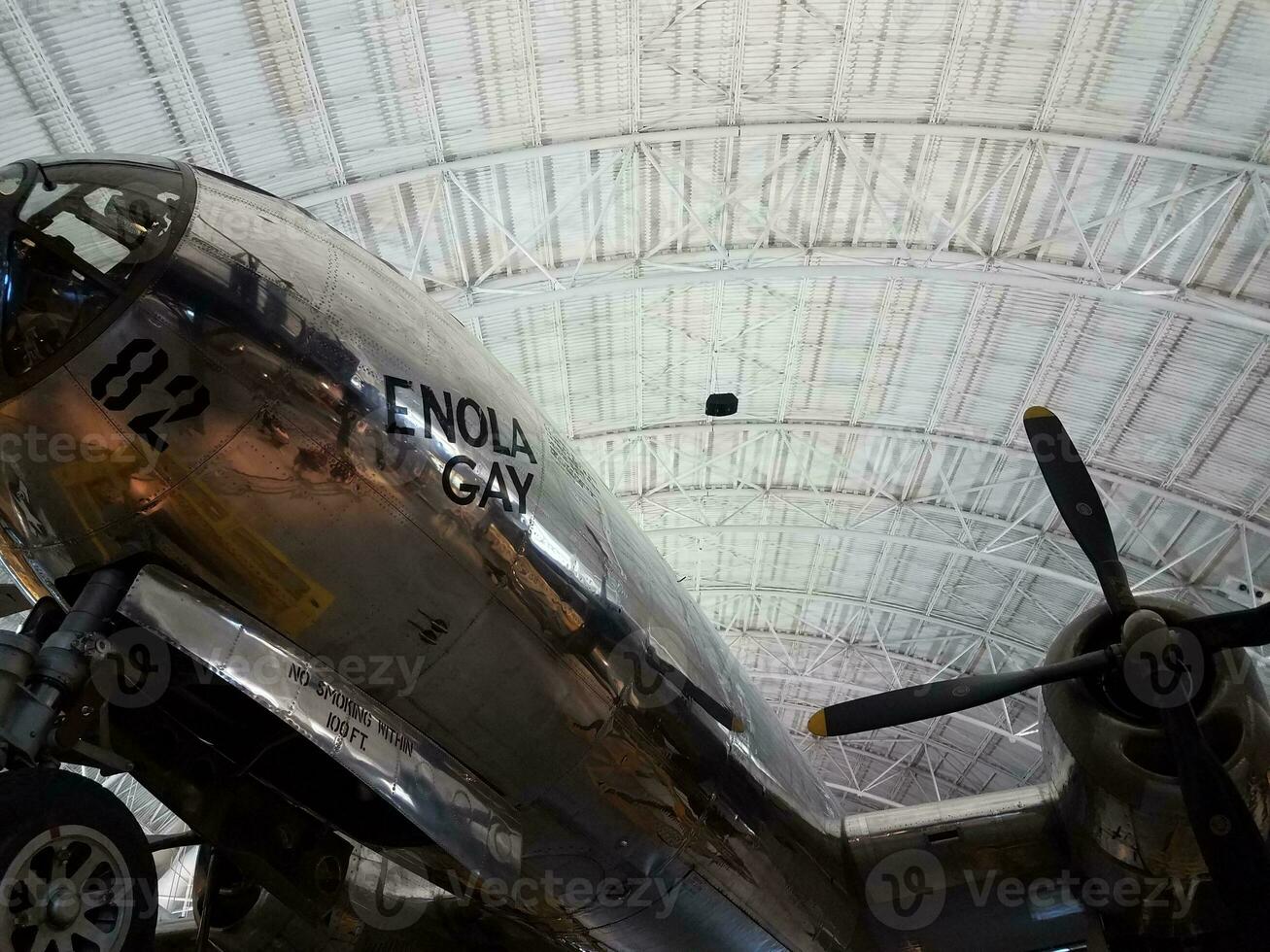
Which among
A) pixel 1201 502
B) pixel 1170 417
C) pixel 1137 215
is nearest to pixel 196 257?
pixel 1137 215

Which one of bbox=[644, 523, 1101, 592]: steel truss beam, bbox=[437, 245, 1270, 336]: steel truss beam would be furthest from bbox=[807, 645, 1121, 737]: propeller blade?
bbox=[644, 523, 1101, 592]: steel truss beam

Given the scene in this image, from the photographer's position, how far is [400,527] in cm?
464

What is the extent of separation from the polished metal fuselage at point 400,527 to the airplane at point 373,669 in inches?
0.6

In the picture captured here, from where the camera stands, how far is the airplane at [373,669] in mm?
4047

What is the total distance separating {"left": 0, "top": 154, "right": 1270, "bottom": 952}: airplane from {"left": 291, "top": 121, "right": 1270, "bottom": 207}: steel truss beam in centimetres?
1109

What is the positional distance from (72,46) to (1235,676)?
14456mm

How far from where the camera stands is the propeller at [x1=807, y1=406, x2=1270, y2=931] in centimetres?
654

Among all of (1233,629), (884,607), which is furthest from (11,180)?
(884,607)

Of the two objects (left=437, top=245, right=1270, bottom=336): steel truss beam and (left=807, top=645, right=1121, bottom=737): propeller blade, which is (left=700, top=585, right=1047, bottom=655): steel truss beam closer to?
(left=437, top=245, right=1270, bottom=336): steel truss beam

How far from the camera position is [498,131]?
54.7 ft

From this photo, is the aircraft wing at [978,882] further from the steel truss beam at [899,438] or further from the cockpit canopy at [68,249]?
the steel truss beam at [899,438]

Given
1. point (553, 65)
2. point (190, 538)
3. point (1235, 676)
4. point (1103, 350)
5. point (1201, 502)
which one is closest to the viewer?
point (190, 538)

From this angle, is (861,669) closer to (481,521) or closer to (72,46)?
(72,46)

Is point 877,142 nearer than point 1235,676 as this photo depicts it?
No
